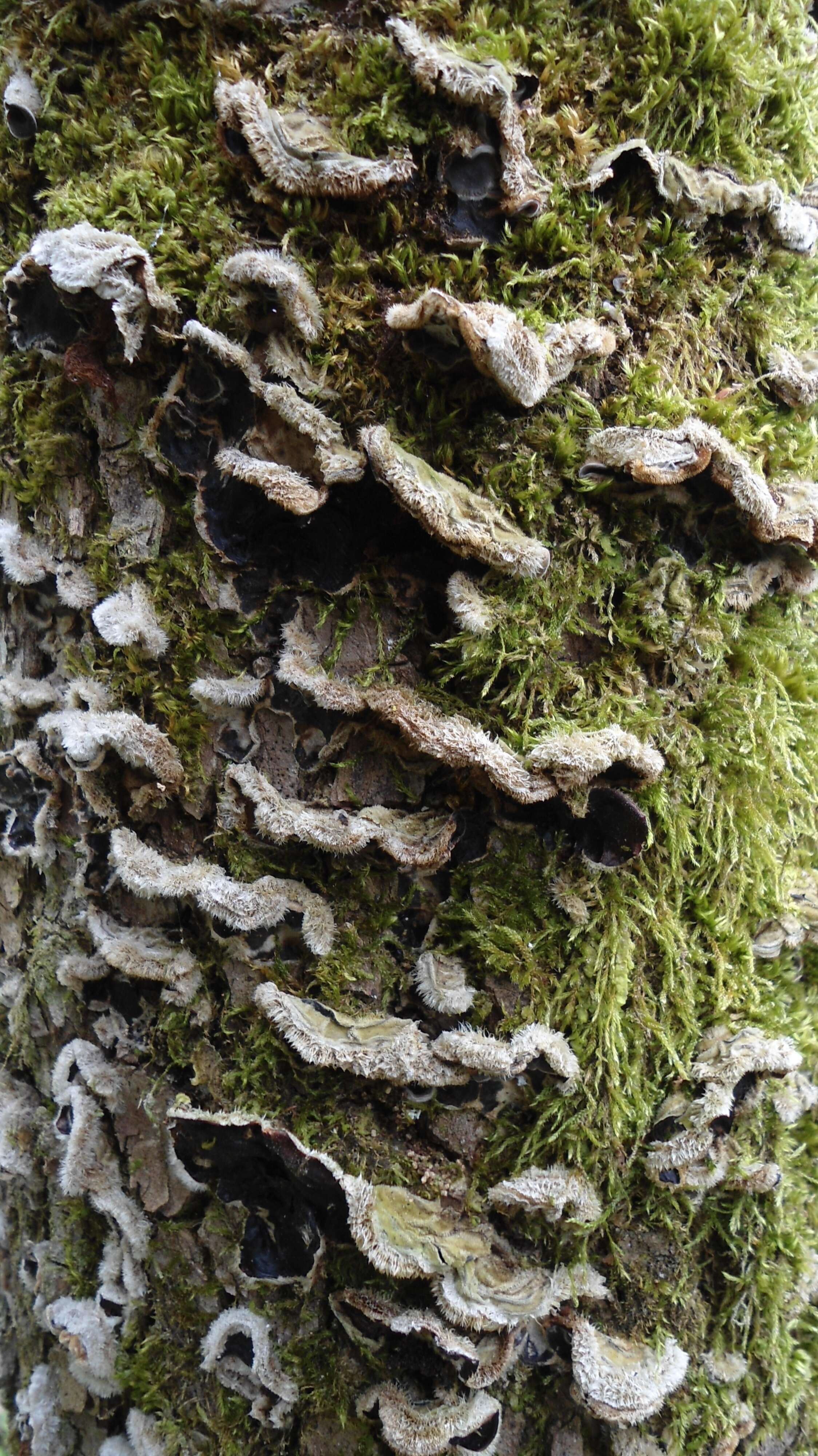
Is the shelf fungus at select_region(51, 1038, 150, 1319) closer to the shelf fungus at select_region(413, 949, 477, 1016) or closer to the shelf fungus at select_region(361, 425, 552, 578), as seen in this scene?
the shelf fungus at select_region(413, 949, 477, 1016)

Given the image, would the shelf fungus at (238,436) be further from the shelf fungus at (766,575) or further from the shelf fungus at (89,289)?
the shelf fungus at (766,575)

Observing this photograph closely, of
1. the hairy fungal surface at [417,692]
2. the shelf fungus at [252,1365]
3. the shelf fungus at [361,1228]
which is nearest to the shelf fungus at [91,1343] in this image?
the hairy fungal surface at [417,692]

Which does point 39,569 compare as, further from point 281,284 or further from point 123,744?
point 281,284

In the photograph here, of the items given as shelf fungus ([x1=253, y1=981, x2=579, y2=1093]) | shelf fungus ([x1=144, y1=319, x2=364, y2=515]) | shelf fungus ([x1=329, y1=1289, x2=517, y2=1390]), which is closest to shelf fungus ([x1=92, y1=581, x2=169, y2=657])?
shelf fungus ([x1=144, y1=319, x2=364, y2=515])

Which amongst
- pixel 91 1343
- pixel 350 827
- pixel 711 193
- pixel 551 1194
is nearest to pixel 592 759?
pixel 350 827

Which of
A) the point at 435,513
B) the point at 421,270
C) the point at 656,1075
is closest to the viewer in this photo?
the point at 435,513

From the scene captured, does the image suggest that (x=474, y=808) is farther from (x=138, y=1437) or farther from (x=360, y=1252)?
(x=138, y=1437)

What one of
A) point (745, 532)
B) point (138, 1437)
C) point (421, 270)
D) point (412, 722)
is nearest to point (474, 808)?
point (412, 722)

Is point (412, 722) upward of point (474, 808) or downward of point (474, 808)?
upward
